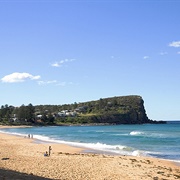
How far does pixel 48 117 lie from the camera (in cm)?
17600

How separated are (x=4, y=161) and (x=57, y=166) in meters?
4.27

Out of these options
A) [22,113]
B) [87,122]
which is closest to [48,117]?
[22,113]

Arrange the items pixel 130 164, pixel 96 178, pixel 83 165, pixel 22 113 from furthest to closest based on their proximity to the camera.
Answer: pixel 22 113
pixel 130 164
pixel 83 165
pixel 96 178

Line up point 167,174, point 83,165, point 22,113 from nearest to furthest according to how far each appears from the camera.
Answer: point 167,174, point 83,165, point 22,113

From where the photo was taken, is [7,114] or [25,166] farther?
[7,114]

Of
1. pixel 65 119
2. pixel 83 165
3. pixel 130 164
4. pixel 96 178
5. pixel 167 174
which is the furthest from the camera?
pixel 65 119

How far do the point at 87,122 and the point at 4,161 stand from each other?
17639 cm

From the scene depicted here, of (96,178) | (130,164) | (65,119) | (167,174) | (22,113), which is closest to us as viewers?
(96,178)

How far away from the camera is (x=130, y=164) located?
24844 millimetres

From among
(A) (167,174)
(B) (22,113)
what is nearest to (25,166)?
(A) (167,174)

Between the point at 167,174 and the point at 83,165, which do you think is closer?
the point at 167,174

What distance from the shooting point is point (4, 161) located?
2347cm

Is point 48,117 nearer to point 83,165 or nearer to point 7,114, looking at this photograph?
point 7,114

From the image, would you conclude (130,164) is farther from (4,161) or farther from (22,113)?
(22,113)
